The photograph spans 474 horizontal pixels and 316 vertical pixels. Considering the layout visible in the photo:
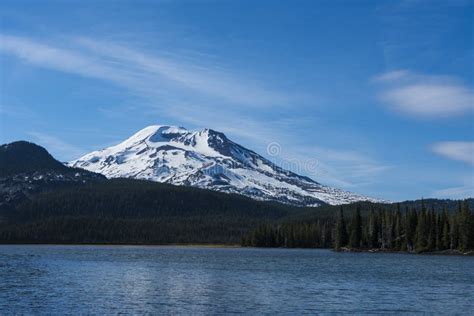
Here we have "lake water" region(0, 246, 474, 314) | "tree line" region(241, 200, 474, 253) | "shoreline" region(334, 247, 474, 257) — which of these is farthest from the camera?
"shoreline" region(334, 247, 474, 257)

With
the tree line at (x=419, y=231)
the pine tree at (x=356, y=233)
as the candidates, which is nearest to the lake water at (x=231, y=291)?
the tree line at (x=419, y=231)

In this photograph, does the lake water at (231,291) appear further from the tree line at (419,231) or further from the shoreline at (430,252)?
the shoreline at (430,252)

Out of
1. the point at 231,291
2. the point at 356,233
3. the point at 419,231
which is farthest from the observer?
the point at 356,233

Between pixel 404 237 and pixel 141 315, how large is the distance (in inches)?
5823

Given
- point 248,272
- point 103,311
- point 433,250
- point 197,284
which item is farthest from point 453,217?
point 103,311

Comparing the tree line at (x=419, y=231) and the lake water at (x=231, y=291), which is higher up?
the tree line at (x=419, y=231)

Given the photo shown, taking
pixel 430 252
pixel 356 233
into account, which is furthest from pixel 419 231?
pixel 356 233

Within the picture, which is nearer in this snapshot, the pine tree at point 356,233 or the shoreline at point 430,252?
the shoreline at point 430,252

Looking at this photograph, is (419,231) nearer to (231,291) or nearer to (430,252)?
(430,252)

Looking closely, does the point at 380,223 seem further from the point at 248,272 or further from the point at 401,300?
the point at 401,300

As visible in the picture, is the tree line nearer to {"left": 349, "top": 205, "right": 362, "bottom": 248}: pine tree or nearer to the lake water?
{"left": 349, "top": 205, "right": 362, "bottom": 248}: pine tree

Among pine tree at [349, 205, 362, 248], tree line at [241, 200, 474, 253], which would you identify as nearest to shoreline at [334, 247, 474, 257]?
tree line at [241, 200, 474, 253]

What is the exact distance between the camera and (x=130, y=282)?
258 ft

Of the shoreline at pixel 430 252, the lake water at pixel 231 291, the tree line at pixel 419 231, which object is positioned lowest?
the lake water at pixel 231 291
